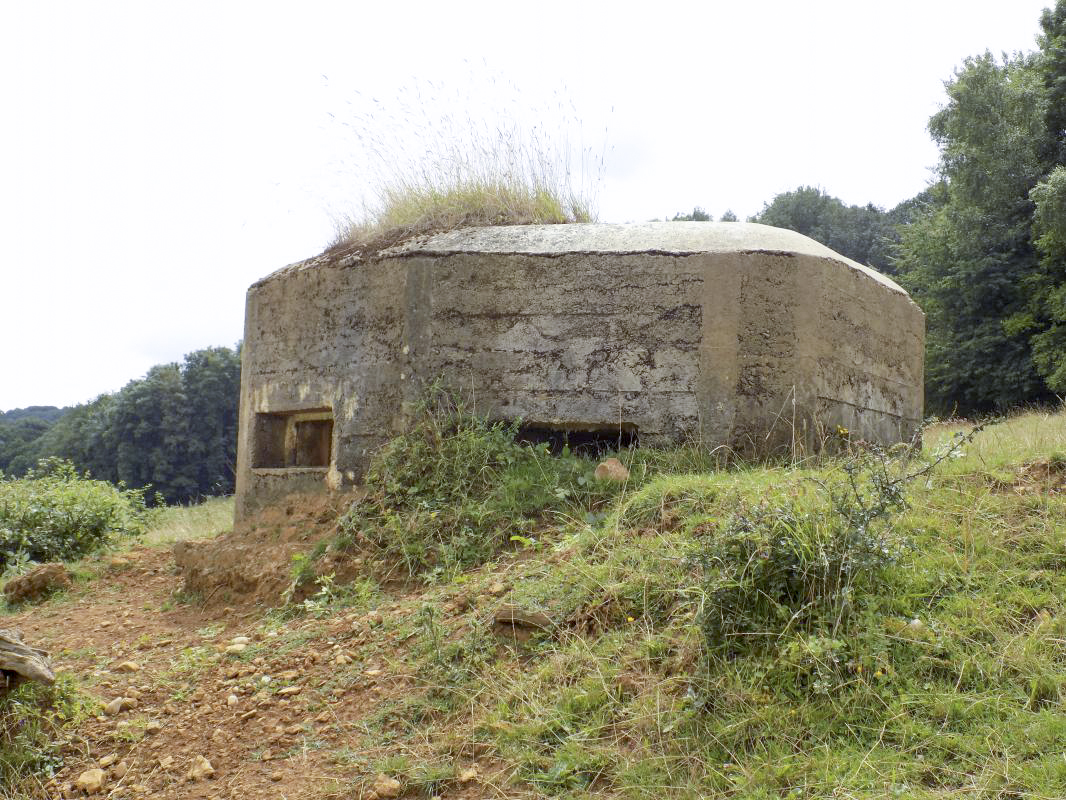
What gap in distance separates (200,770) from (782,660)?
220 centimetres

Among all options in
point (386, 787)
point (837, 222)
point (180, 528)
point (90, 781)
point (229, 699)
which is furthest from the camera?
point (837, 222)

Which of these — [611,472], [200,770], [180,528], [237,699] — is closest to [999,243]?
[611,472]

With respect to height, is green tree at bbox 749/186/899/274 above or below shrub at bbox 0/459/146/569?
above

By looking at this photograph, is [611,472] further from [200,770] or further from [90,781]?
[90,781]

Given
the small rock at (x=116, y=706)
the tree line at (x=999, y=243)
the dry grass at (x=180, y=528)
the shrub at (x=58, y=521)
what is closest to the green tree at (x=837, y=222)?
the tree line at (x=999, y=243)

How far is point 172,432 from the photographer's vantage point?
950 inches

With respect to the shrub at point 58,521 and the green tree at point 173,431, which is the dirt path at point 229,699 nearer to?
the shrub at point 58,521

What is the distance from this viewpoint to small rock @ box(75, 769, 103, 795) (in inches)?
137

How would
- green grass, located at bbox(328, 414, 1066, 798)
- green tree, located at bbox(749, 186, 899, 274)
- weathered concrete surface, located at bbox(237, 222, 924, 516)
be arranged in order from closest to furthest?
green grass, located at bbox(328, 414, 1066, 798) < weathered concrete surface, located at bbox(237, 222, 924, 516) < green tree, located at bbox(749, 186, 899, 274)

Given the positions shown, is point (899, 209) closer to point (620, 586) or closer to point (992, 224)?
point (992, 224)

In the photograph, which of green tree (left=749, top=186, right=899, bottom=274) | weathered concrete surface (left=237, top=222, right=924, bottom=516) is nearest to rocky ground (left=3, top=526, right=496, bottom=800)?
weathered concrete surface (left=237, top=222, right=924, bottom=516)

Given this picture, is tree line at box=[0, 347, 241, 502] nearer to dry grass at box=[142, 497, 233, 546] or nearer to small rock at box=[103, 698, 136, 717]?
dry grass at box=[142, 497, 233, 546]

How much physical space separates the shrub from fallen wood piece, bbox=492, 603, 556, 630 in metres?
5.37

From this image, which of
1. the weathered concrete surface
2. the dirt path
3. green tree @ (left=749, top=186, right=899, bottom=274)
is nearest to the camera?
the dirt path
